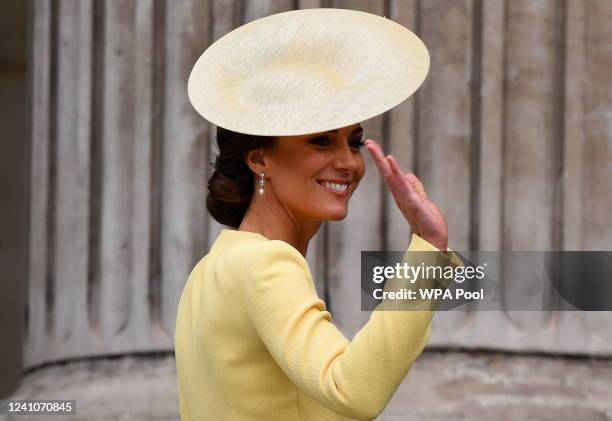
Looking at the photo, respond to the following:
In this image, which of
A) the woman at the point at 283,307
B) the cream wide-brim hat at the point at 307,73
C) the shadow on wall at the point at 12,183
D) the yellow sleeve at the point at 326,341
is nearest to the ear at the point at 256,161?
the woman at the point at 283,307

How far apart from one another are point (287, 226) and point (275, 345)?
0.44 m

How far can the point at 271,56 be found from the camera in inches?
108

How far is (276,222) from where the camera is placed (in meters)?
2.72

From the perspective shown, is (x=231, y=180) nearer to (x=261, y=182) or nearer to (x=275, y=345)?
(x=261, y=182)

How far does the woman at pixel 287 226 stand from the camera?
2270 millimetres

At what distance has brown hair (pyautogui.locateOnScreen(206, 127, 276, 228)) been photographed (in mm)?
2787

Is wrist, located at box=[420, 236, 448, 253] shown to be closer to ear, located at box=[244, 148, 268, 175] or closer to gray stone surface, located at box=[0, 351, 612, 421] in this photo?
ear, located at box=[244, 148, 268, 175]

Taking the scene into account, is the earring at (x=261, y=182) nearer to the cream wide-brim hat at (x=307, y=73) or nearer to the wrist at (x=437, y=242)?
the cream wide-brim hat at (x=307, y=73)

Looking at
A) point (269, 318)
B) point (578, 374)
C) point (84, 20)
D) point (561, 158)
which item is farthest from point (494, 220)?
point (269, 318)

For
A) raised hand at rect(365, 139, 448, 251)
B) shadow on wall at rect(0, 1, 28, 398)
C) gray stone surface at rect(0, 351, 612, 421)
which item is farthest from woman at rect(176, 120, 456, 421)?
shadow on wall at rect(0, 1, 28, 398)

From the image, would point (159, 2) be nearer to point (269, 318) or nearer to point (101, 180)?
point (101, 180)

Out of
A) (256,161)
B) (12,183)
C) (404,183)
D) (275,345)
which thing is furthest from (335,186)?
(12,183)

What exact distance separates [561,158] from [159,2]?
72.3 inches

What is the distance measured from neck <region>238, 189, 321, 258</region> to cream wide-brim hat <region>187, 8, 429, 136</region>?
0.73 feet
